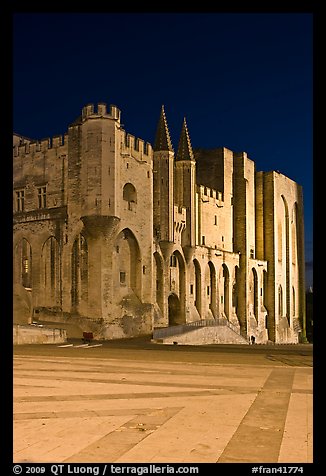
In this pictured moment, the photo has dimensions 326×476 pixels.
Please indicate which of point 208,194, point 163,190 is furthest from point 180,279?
point 208,194

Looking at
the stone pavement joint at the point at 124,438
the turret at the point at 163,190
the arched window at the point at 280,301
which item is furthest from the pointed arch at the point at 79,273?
the arched window at the point at 280,301

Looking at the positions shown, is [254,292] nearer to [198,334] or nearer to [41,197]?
[198,334]

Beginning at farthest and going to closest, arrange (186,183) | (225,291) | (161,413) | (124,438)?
(225,291) < (186,183) < (161,413) < (124,438)

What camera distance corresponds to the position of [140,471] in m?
5.70

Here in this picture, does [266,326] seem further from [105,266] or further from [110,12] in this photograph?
[110,12]

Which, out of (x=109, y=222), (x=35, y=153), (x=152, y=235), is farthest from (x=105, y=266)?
(x=35, y=153)

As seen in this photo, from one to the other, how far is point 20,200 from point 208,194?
20368mm

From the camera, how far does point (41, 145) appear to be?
38406mm

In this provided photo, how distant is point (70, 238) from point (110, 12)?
3083 cm

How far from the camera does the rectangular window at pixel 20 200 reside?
39250mm

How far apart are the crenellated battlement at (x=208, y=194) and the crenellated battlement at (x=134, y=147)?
1359 cm

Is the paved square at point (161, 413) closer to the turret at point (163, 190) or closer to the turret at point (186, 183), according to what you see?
the turret at point (163, 190)

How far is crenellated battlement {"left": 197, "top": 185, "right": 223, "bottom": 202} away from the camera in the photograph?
52487mm

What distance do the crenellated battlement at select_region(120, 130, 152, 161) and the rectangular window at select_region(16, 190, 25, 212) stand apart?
8006mm
